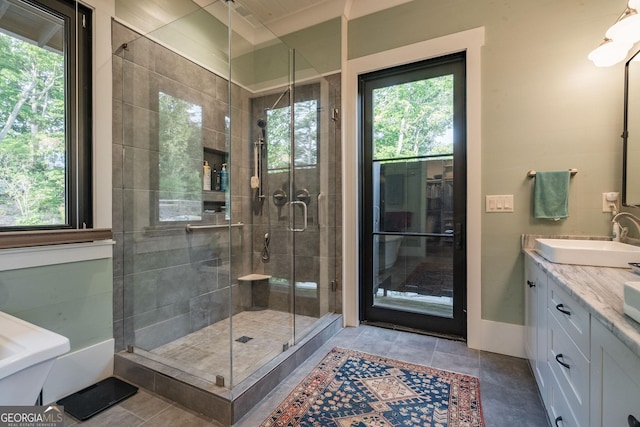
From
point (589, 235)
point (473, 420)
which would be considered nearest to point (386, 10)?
point (589, 235)

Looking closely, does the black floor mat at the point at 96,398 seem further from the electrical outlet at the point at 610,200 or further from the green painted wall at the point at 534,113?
the electrical outlet at the point at 610,200

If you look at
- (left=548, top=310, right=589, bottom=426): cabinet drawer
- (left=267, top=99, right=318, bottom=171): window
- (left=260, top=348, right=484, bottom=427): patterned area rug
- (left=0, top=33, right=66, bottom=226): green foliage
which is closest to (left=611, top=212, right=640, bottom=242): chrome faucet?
(left=548, top=310, right=589, bottom=426): cabinet drawer

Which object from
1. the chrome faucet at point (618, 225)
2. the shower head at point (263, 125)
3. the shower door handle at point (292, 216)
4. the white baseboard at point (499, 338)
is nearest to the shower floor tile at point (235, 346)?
the shower door handle at point (292, 216)

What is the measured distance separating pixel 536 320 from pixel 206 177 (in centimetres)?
266

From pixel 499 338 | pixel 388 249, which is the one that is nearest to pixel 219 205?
pixel 388 249

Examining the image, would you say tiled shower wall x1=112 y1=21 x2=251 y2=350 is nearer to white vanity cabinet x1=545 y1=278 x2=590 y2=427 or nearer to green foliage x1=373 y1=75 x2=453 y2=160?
green foliage x1=373 y1=75 x2=453 y2=160

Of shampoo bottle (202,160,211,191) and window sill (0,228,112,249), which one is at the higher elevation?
shampoo bottle (202,160,211,191)

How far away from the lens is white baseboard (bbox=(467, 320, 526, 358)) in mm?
2209

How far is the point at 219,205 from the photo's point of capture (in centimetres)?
269

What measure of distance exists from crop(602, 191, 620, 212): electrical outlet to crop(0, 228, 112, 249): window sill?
3.30 metres

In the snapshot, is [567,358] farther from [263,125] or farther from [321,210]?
[263,125]

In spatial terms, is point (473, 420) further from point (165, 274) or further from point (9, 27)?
point (9, 27)

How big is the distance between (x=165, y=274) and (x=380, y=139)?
2216 millimetres

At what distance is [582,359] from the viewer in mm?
1014
